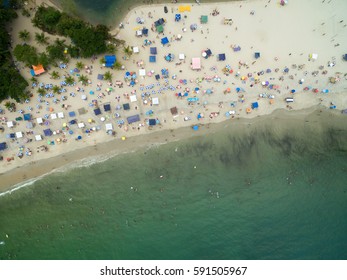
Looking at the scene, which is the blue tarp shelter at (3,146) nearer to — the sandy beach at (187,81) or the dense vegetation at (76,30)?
the sandy beach at (187,81)

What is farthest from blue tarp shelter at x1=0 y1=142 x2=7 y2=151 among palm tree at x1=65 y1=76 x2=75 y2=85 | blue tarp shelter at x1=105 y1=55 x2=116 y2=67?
blue tarp shelter at x1=105 y1=55 x2=116 y2=67

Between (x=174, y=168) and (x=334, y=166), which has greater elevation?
(x=174, y=168)

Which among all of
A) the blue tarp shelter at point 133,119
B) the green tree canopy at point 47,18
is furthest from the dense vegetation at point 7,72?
the blue tarp shelter at point 133,119

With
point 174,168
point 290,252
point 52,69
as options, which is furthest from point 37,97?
point 290,252

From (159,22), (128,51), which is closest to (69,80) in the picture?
(128,51)

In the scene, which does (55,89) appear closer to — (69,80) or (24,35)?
(69,80)

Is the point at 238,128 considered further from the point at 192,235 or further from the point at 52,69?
the point at 52,69

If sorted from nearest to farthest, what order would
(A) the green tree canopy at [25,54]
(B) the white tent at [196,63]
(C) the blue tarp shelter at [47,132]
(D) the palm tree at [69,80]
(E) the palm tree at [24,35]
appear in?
(A) the green tree canopy at [25,54], (E) the palm tree at [24,35], (D) the palm tree at [69,80], (C) the blue tarp shelter at [47,132], (B) the white tent at [196,63]

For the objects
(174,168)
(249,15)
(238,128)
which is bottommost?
(174,168)
